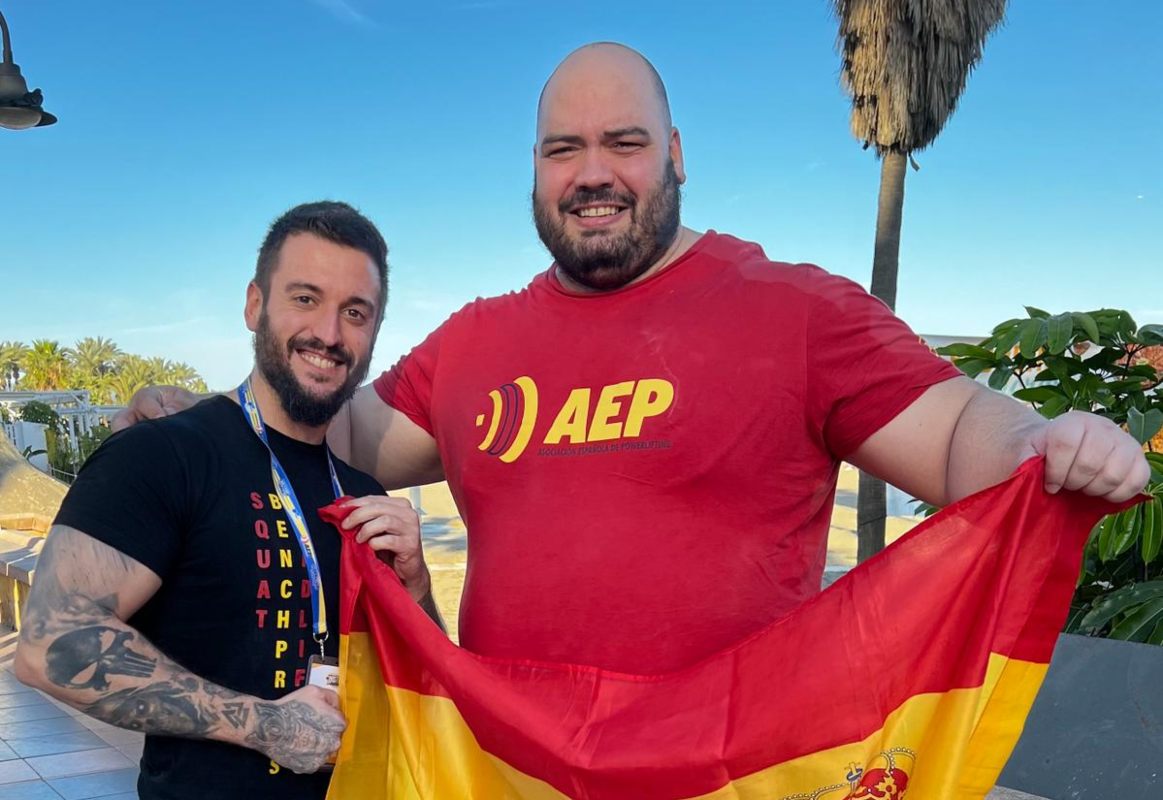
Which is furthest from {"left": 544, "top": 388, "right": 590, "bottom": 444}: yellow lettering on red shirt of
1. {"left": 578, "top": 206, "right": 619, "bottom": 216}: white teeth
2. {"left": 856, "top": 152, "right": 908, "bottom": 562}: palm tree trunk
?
{"left": 856, "top": 152, "right": 908, "bottom": 562}: palm tree trunk

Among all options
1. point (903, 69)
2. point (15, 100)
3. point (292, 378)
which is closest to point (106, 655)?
point (292, 378)

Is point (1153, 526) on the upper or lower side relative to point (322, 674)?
upper

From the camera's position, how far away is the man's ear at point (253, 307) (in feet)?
7.52

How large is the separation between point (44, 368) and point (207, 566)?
68.3 meters

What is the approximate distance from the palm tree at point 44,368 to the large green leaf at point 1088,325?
2577 inches

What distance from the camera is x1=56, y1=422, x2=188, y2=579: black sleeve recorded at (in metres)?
1.85

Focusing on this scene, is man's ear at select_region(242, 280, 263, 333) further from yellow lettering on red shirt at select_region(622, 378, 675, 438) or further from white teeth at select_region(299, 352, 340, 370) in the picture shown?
yellow lettering on red shirt at select_region(622, 378, 675, 438)

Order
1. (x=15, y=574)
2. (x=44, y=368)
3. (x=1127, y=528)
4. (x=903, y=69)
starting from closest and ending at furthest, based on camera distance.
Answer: (x=1127, y=528) → (x=15, y=574) → (x=903, y=69) → (x=44, y=368)

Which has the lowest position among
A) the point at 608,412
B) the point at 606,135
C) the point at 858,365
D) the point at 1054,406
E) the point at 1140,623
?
the point at 1140,623

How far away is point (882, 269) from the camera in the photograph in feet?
27.3

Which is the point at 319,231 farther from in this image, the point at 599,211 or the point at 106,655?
the point at 106,655

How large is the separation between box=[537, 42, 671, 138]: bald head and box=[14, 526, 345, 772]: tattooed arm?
1467 millimetres

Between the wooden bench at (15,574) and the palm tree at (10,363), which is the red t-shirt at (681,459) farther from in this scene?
the palm tree at (10,363)

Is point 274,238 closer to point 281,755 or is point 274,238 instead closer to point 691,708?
point 281,755
